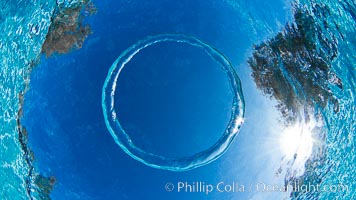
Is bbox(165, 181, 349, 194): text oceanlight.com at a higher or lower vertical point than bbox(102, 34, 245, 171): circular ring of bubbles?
lower

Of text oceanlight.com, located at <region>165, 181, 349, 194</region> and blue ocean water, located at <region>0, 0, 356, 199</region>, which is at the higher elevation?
blue ocean water, located at <region>0, 0, 356, 199</region>

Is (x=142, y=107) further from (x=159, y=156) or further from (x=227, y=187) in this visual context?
(x=227, y=187)

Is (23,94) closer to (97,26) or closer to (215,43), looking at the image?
(97,26)

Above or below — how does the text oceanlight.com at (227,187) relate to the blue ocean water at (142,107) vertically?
below
